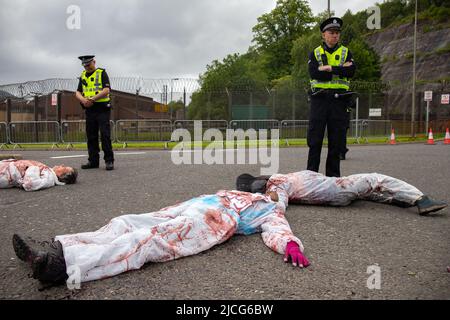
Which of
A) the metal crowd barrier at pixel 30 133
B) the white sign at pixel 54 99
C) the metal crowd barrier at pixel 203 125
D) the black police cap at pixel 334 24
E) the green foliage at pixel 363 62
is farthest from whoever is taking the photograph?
the green foliage at pixel 363 62

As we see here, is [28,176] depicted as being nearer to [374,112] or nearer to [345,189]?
[345,189]

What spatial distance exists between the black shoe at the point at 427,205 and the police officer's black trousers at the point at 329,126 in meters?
1.53

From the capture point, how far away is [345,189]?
3.85 meters

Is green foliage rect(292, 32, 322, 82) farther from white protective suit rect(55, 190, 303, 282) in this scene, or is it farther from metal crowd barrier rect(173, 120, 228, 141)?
white protective suit rect(55, 190, 303, 282)

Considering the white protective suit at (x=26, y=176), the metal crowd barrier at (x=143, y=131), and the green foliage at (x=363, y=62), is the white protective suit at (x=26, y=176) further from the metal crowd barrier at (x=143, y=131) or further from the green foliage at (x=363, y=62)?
the green foliage at (x=363, y=62)

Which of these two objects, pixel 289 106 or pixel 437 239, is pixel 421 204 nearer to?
pixel 437 239

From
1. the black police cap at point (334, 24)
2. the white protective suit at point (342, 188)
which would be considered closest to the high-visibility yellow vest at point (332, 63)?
the black police cap at point (334, 24)

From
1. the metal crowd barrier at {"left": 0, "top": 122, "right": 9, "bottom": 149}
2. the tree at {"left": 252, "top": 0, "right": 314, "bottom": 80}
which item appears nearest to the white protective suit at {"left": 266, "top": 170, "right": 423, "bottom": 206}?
the metal crowd barrier at {"left": 0, "top": 122, "right": 9, "bottom": 149}

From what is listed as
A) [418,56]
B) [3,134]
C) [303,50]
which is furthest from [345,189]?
[418,56]

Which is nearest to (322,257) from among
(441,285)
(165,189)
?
(441,285)

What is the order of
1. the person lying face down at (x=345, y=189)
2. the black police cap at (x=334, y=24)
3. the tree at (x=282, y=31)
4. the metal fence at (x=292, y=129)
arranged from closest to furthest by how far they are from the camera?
the person lying face down at (x=345, y=189), the black police cap at (x=334, y=24), the metal fence at (x=292, y=129), the tree at (x=282, y=31)

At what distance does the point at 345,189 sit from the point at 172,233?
2.03 m

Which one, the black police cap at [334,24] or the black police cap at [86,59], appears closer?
the black police cap at [334,24]

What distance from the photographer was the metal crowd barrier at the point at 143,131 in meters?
16.0
